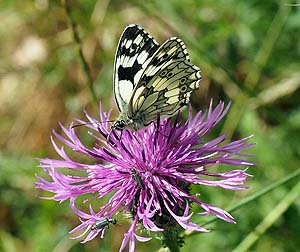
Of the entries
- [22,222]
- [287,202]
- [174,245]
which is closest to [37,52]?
→ [22,222]

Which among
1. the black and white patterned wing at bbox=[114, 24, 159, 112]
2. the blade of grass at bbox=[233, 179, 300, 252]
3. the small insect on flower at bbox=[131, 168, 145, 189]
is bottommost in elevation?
the blade of grass at bbox=[233, 179, 300, 252]

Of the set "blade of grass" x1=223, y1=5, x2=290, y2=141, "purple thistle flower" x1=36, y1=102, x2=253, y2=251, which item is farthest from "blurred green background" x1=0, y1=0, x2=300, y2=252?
"purple thistle flower" x1=36, y1=102, x2=253, y2=251

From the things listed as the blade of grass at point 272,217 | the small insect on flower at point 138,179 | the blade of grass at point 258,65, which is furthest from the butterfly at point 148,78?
the blade of grass at point 258,65

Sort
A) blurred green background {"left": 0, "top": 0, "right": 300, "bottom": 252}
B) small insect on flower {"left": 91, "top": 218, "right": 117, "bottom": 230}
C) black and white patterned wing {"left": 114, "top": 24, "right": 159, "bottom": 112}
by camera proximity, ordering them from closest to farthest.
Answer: small insect on flower {"left": 91, "top": 218, "right": 117, "bottom": 230} → black and white patterned wing {"left": 114, "top": 24, "right": 159, "bottom": 112} → blurred green background {"left": 0, "top": 0, "right": 300, "bottom": 252}

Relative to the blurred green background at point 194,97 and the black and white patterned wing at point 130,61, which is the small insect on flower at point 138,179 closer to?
the black and white patterned wing at point 130,61

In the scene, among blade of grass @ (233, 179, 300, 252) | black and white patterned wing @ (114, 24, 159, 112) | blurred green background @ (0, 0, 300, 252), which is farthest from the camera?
blurred green background @ (0, 0, 300, 252)

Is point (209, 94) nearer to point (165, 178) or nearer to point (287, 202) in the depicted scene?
point (287, 202)

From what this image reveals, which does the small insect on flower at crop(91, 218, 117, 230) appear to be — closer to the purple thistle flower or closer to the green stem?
the purple thistle flower

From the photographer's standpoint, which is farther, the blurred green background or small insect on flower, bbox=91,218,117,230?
the blurred green background
